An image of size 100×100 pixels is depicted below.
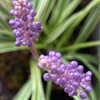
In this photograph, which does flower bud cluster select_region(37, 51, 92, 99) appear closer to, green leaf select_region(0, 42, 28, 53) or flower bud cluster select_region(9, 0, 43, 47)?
flower bud cluster select_region(9, 0, 43, 47)

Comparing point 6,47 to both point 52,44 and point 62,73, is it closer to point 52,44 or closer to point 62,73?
point 52,44

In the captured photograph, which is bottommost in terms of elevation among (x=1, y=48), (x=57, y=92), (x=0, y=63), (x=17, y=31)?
(x=57, y=92)

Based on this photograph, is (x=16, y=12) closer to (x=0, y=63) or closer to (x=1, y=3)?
(x=1, y=3)

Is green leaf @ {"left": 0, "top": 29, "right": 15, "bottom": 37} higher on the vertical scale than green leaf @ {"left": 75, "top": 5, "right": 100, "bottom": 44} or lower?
higher

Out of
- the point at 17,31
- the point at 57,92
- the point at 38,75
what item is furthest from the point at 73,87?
the point at 57,92

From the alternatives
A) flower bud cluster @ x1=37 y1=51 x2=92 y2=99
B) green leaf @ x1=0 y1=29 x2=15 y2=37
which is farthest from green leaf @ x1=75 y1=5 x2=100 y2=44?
flower bud cluster @ x1=37 y1=51 x2=92 y2=99
